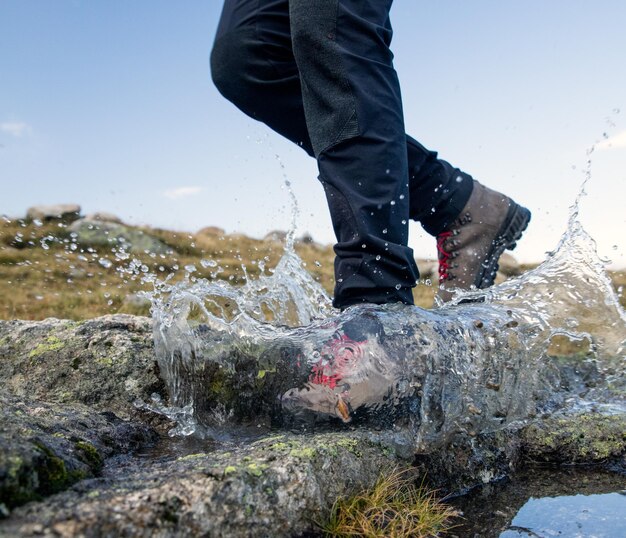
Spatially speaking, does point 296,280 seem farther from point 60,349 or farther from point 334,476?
point 334,476

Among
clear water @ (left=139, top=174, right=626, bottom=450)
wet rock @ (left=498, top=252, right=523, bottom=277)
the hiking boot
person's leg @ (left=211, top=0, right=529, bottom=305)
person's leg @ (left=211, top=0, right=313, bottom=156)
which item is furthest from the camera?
wet rock @ (left=498, top=252, right=523, bottom=277)

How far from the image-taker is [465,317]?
2.36 m

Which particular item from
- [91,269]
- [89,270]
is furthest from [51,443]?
[91,269]

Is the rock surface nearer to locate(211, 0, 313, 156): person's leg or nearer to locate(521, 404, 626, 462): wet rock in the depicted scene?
locate(521, 404, 626, 462): wet rock

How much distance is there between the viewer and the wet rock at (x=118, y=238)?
48.4 feet

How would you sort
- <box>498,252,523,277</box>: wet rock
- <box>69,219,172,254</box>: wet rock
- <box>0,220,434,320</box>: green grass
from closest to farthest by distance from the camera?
1. <box>0,220,434,320</box>: green grass
2. <box>498,252,523,277</box>: wet rock
3. <box>69,219,172,254</box>: wet rock

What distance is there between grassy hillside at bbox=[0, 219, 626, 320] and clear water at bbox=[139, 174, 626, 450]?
1.14m

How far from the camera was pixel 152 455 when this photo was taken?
1.86 metres

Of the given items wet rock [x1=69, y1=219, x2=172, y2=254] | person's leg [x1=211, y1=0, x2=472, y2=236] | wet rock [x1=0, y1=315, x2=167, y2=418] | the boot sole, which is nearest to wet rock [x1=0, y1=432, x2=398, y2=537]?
wet rock [x1=0, y1=315, x2=167, y2=418]

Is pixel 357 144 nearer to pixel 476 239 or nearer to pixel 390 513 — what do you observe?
pixel 476 239

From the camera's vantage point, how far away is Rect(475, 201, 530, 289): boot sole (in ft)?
11.4

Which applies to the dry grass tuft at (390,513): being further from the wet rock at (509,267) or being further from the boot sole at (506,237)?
the wet rock at (509,267)

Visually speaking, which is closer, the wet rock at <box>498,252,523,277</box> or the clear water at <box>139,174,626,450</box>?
the clear water at <box>139,174,626,450</box>

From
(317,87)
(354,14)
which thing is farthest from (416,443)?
(354,14)
